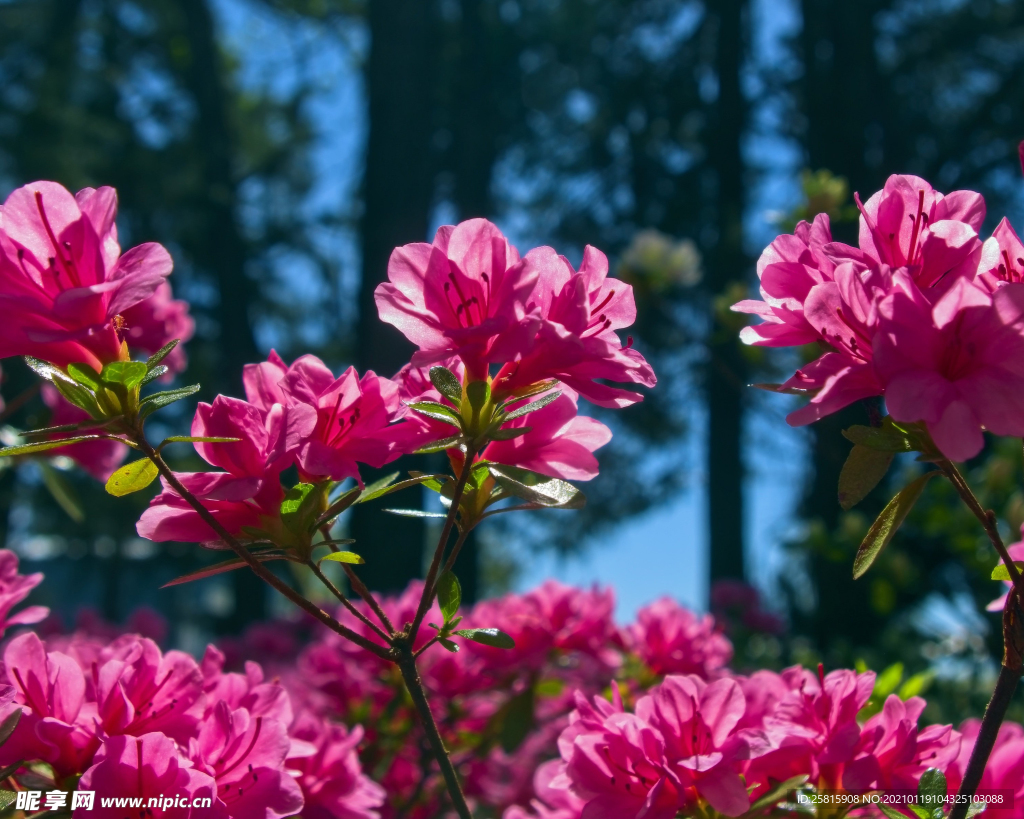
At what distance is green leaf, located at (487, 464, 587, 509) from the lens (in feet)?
2.90

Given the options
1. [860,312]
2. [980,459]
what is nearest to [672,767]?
[860,312]

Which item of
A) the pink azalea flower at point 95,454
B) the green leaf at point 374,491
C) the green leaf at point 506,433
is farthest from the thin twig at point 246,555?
the pink azalea flower at point 95,454

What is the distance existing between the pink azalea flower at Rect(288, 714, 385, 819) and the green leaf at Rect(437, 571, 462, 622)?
40cm

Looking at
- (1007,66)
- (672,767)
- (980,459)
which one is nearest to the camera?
(672,767)

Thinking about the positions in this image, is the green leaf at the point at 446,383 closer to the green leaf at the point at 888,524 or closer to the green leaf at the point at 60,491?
the green leaf at the point at 888,524

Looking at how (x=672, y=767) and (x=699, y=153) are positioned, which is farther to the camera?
(x=699, y=153)

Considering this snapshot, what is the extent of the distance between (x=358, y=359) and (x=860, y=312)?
13.0 feet

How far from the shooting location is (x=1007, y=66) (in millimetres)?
7465

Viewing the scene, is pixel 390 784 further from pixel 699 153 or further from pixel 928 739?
pixel 699 153

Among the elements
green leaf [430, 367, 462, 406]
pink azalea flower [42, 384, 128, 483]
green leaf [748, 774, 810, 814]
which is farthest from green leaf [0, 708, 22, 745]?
pink azalea flower [42, 384, 128, 483]

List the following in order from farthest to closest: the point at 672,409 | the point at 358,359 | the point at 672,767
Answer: the point at 672,409 → the point at 358,359 → the point at 672,767

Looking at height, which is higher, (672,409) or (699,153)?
(699,153)

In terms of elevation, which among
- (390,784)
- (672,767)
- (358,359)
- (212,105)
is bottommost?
(390,784)

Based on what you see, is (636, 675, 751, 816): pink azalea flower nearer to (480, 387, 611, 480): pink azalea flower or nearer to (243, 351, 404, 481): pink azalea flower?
(480, 387, 611, 480): pink azalea flower
